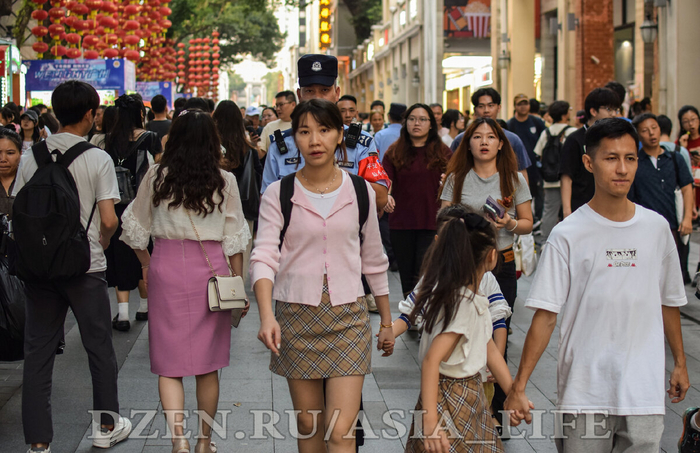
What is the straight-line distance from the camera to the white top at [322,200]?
388cm

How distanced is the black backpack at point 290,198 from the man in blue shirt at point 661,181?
13.6ft

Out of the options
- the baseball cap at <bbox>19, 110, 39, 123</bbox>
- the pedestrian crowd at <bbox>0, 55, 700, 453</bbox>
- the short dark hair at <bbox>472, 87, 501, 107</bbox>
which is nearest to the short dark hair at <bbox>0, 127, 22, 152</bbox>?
the pedestrian crowd at <bbox>0, 55, 700, 453</bbox>

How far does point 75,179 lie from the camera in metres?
4.72

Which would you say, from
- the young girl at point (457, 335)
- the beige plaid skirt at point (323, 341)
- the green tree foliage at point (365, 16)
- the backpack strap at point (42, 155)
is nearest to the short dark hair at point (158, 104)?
the backpack strap at point (42, 155)

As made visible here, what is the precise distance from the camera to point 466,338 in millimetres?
3475

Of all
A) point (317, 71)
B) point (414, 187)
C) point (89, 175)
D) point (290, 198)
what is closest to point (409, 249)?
point (414, 187)

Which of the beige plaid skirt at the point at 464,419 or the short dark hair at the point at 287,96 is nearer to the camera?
the beige plaid skirt at the point at 464,419

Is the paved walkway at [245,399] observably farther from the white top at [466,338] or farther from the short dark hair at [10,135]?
the short dark hair at [10,135]

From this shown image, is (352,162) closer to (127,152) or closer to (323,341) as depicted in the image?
(323,341)

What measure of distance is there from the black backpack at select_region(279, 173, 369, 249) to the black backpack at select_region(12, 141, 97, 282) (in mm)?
1298

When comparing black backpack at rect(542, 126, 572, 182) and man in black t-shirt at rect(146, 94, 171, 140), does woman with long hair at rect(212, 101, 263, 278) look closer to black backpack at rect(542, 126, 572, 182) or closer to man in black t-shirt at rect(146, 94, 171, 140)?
man in black t-shirt at rect(146, 94, 171, 140)

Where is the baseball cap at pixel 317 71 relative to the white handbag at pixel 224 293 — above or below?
above

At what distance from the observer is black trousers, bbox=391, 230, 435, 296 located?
7.50 meters

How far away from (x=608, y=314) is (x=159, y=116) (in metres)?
7.16
